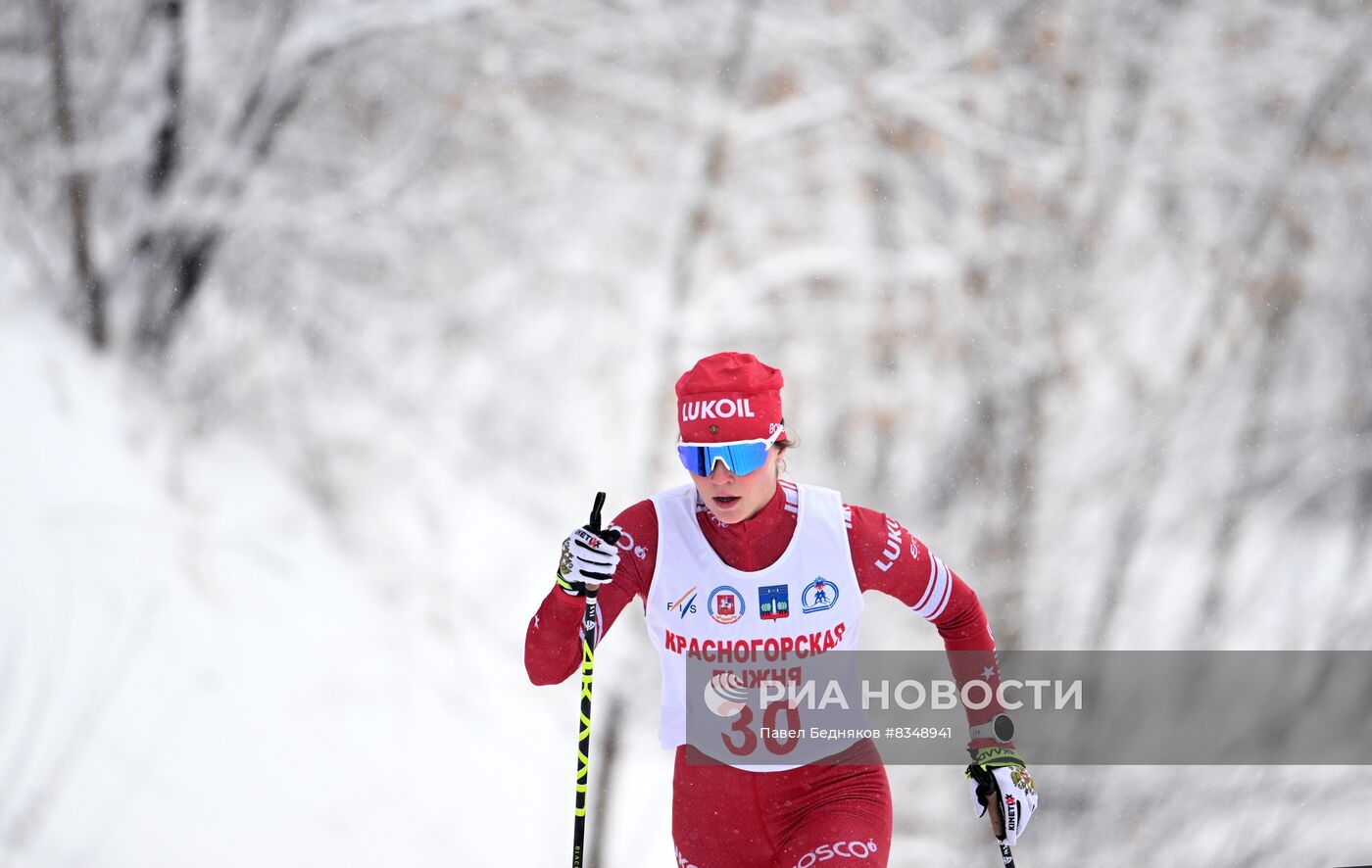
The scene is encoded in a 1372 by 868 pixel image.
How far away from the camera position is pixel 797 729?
2.62 m

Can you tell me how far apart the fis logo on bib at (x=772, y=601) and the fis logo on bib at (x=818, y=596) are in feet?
0.13

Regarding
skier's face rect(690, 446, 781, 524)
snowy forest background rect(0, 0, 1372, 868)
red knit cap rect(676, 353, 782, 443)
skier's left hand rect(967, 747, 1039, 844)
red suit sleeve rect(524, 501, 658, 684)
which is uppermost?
snowy forest background rect(0, 0, 1372, 868)

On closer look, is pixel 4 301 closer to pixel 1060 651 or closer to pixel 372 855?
pixel 372 855

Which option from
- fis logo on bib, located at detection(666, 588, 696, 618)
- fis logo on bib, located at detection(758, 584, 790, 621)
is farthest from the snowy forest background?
fis logo on bib, located at detection(758, 584, 790, 621)

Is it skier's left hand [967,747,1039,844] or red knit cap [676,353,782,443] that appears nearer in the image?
red knit cap [676,353,782,443]

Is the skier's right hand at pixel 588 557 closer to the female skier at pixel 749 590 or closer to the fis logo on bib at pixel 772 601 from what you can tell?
the female skier at pixel 749 590

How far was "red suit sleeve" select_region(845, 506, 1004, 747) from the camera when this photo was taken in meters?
2.61

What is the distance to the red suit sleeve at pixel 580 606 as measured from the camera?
2482mm

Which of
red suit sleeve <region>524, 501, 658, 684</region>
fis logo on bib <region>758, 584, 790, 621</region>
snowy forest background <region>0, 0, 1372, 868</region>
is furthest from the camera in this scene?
snowy forest background <region>0, 0, 1372, 868</region>

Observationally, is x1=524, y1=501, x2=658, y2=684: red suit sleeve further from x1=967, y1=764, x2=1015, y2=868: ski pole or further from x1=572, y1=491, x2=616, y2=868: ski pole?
x1=967, y1=764, x2=1015, y2=868: ski pole

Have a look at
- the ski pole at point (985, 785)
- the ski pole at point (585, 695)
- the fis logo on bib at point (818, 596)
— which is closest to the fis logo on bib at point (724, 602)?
the fis logo on bib at point (818, 596)

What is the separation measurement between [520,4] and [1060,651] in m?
6.96

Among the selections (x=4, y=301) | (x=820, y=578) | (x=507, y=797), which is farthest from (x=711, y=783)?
(x=4, y=301)

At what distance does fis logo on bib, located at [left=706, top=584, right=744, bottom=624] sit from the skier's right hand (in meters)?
0.28
